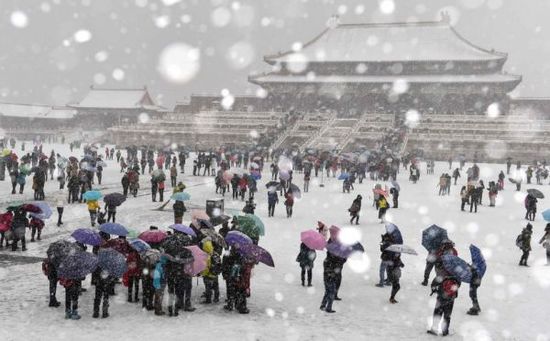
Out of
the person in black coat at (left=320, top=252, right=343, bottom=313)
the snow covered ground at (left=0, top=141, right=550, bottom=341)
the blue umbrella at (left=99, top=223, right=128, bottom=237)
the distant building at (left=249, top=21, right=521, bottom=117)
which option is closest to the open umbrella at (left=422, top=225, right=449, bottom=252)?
the snow covered ground at (left=0, top=141, right=550, bottom=341)

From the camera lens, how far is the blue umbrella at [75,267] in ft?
24.3

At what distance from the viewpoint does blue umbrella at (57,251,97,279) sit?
741 centimetres

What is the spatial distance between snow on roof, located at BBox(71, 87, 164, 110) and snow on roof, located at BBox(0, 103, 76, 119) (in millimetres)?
2660

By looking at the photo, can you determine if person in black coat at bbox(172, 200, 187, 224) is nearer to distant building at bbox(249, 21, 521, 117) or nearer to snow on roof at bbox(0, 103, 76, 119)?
distant building at bbox(249, 21, 521, 117)

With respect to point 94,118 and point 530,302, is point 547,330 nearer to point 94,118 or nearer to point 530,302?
point 530,302

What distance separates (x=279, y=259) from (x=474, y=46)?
184 ft

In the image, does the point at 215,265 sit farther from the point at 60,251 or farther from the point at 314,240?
the point at 60,251

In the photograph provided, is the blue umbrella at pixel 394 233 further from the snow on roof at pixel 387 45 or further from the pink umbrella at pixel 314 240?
the snow on roof at pixel 387 45

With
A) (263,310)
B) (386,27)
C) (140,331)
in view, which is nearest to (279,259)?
(263,310)

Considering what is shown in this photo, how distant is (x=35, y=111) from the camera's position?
7500cm

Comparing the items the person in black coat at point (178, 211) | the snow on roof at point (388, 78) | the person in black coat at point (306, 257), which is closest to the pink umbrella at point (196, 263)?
the person in black coat at point (306, 257)

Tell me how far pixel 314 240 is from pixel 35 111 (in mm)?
74491

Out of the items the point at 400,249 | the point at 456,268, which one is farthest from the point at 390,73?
the point at 456,268

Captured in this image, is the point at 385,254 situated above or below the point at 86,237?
below
